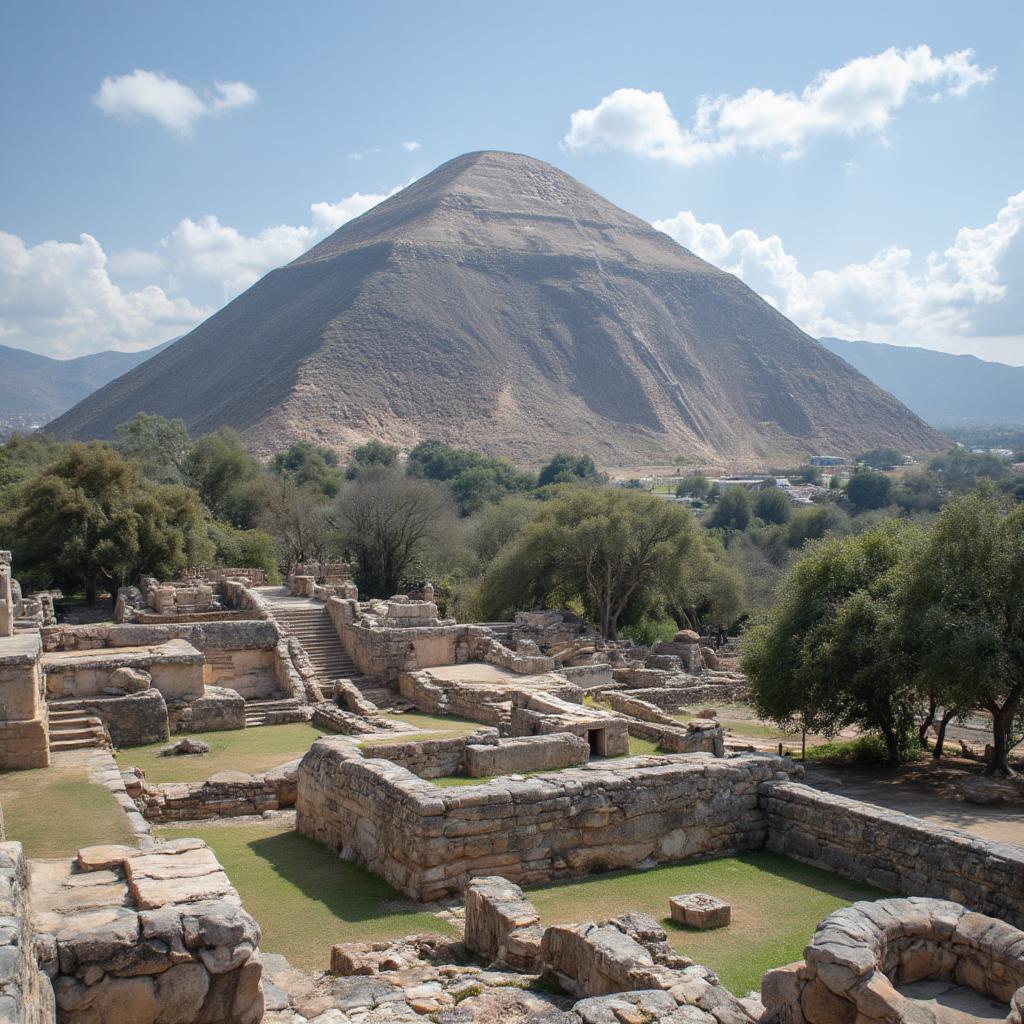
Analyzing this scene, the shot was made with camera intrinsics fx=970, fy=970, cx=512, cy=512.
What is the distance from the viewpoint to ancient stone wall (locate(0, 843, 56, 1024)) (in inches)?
169

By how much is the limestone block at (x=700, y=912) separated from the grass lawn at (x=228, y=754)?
8717mm

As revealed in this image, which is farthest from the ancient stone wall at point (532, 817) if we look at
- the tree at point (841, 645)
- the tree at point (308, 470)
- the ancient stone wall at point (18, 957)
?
the tree at point (308, 470)

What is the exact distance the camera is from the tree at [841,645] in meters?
18.5

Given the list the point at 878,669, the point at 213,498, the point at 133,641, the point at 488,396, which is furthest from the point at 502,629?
the point at 488,396

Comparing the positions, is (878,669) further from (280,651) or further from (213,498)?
(213,498)

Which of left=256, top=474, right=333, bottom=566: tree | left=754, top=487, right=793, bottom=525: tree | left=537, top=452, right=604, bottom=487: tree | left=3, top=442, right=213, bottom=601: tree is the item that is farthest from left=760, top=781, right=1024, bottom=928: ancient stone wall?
left=537, top=452, right=604, bottom=487: tree

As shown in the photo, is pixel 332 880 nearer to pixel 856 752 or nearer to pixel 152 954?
pixel 152 954

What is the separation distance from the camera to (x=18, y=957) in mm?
4520

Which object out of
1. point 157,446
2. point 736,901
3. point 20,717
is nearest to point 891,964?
point 736,901

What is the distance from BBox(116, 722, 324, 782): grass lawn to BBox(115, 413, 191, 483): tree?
4029cm

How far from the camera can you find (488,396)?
13362 centimetres

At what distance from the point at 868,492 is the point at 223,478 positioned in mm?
59216

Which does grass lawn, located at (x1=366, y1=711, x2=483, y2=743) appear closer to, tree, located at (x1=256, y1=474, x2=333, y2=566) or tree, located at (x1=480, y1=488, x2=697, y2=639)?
tree, located at (x1=480, y1=488, x2=697, y2=639)

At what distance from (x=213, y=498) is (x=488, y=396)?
7789 centimetres
